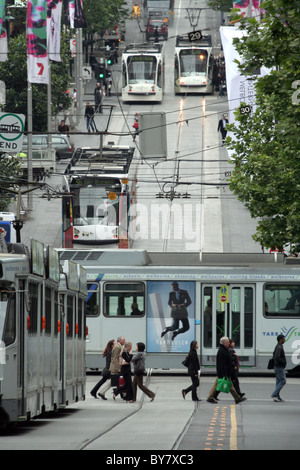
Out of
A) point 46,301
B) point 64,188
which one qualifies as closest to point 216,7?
point 64,188

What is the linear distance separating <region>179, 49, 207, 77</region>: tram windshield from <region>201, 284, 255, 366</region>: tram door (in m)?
50.1

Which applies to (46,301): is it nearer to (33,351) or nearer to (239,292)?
(33,351)

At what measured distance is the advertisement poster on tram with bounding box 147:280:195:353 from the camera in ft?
107

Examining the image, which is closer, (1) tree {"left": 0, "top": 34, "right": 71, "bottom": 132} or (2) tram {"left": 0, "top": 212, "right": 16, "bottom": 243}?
(2) tram {"left": 0, "top": 212, "right": 16, "bottom": 243}

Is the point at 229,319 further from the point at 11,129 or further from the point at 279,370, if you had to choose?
the point at 11,129

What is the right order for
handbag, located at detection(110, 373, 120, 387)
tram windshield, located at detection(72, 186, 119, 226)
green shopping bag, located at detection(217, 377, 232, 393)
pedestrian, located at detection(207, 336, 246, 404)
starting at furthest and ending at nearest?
tram windshield, located at detection(72, 186, 119, 226), handbag, located at detection(110, 373, 120, 387), pedestrian, located at detection(207, 336, 246, 404), green shopping bag, located at detection(217, 377, 232, 393)

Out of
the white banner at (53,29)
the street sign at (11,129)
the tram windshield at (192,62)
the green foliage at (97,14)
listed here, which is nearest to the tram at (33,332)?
the street sign at (11,129)

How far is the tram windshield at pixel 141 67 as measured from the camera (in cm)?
7806

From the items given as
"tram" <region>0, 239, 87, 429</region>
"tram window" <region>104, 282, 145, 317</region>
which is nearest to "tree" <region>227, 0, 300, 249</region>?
"tram window" <region>104, 282, 145, 317</region>

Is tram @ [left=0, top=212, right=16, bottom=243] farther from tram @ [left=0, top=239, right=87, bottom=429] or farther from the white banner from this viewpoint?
tram @ [left=0, top=239, right=87, bottom=429]

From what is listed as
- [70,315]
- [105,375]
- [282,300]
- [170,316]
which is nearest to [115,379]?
[105,375]

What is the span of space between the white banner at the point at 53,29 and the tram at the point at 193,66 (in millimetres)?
30650

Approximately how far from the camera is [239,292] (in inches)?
1278

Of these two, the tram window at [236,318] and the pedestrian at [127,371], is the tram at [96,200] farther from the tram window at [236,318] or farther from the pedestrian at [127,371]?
the pedestrian at [127,371]
